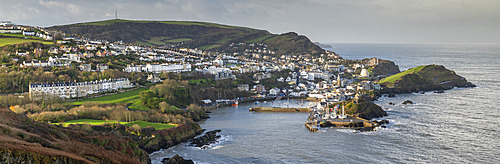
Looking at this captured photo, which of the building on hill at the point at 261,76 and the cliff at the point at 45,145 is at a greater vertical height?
the building on hill at the point at 261,76

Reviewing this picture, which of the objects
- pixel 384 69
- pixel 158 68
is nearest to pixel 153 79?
pixel 158 68

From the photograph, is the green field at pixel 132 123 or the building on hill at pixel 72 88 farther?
the building on hill at pixel 72 88

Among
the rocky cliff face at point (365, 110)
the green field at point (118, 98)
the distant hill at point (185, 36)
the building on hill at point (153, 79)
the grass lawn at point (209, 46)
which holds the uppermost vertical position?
the distant hill at point (185, 36)

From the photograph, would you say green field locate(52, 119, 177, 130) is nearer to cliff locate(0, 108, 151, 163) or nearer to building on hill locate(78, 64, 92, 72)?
cliff locate(0, 108, 151, 163)

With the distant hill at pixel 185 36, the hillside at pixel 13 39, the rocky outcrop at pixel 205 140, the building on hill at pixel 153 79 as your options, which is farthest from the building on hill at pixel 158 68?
the distant hill at pixel 185 36

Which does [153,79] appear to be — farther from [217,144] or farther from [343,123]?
[217,144]

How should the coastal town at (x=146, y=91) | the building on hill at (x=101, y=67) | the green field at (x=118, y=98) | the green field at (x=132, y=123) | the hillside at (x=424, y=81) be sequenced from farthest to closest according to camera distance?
the hillside at (x=424, y=81) < the building on hill at (x=101, y=67) < the green field at (x=118, y=98) < the green field at (x=132, y=123) < the coastal town at (x=146, y=91)

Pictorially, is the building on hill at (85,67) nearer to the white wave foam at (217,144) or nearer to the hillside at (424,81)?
the white wave foam at (217,144)

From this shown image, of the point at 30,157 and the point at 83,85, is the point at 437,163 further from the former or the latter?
the point at 83,85
